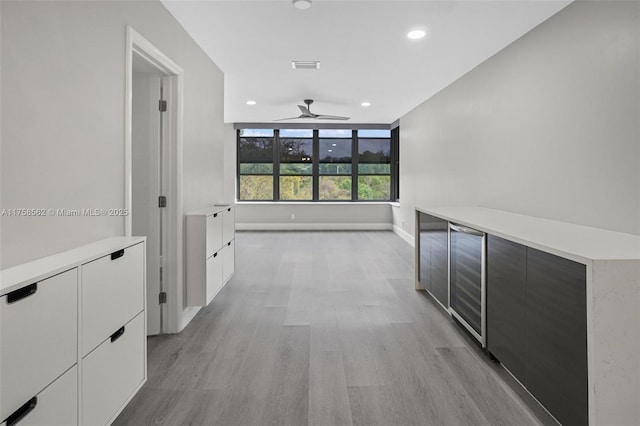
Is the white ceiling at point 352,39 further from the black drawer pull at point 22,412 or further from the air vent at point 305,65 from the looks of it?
the black drawer pull at point 22,412

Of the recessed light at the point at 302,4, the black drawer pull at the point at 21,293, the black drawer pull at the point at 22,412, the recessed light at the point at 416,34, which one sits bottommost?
the black drawer pull at the point at 22,412

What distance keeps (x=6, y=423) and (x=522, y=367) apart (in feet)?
→ 7.03

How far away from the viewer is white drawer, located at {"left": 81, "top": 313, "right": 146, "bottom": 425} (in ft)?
4.88

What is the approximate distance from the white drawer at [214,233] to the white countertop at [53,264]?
1.25 m

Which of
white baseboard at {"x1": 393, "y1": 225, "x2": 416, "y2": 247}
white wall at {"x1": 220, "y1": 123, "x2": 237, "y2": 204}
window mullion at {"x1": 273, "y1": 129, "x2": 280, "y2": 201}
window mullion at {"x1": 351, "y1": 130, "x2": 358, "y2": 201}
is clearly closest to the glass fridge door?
white baseboard at {"x1": 393, "y1": 225, "x2": 416, "y2": 247}

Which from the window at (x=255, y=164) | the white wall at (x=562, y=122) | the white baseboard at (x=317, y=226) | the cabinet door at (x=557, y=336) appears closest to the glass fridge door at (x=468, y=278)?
the cabinet door at (x=557, y=336)

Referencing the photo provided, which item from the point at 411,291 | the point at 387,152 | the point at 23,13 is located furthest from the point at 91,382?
the point at 387,152

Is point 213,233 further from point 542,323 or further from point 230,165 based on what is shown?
point 230,165

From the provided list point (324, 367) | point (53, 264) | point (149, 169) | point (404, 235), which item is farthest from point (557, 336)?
point (404, 235)

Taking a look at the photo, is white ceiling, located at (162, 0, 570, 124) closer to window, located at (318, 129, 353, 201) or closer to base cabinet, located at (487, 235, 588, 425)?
base cabinet, located at (487, 235, 588, 425)

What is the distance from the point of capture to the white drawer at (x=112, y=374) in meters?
1.49

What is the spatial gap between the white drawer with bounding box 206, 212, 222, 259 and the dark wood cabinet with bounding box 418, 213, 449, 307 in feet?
6.47

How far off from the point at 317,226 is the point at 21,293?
7929 mm

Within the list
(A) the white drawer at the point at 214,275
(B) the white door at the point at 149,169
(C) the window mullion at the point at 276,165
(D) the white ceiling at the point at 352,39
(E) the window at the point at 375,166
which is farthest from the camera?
(E) the window at the point at 375,166
